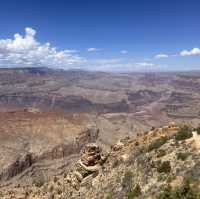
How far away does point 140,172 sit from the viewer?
23.3 metres

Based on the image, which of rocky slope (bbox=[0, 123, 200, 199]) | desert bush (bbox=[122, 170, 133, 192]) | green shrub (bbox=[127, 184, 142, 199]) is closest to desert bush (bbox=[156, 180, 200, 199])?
rocky slope (bbox=[0, 123, 200, 199])

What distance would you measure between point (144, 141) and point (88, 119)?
117 m

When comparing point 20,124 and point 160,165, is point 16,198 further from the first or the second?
point 20,124

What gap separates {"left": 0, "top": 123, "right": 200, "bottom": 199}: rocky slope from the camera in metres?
18.4

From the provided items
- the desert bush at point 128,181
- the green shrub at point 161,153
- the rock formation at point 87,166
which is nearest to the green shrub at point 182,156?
the green shrub at point 161,153

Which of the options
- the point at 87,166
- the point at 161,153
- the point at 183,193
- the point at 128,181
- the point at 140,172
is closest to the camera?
the point at 183,193

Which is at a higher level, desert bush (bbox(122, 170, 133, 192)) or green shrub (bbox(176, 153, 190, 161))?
green shrub (bbox(176, 153, 190, 161))

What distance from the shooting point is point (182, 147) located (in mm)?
24016

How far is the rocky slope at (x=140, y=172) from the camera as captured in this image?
60.4ft

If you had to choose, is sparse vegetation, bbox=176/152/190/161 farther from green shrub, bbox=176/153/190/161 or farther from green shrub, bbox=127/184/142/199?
green shrub, bbox=127/184/142/199

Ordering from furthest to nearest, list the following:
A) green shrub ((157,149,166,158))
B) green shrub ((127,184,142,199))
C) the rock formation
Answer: the rock formation < green shrub ((157,149,166,158)) < green shrub ((127,184,142,199))

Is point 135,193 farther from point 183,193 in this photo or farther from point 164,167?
point 183,193

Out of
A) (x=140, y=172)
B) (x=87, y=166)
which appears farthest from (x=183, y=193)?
(x=87, y=166)

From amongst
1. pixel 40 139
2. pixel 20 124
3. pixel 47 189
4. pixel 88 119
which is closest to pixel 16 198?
pixel 47 189
